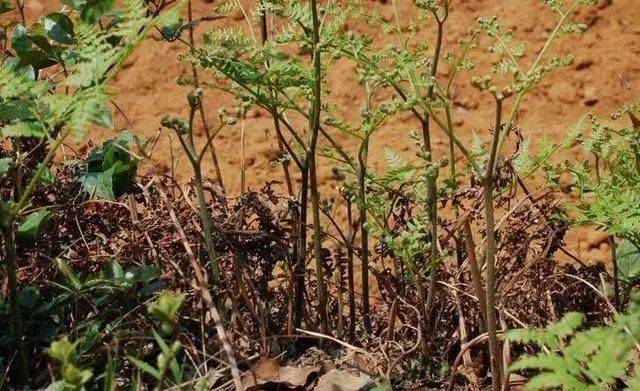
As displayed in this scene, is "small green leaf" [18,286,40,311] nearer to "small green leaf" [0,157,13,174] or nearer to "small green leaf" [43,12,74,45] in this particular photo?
"small green leaf" [0,157,13,174]

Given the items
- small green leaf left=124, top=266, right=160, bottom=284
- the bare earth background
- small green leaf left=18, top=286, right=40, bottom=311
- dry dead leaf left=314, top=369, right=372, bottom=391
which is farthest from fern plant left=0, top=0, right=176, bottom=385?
the bare earth background

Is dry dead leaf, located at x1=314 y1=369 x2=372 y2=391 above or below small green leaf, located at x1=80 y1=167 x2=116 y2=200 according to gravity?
below

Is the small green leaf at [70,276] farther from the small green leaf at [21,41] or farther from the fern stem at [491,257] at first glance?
the fern stem at [491,257]

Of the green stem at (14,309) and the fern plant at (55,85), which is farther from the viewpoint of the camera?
the green stem at (14,309)

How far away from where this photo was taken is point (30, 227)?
228 centimetres

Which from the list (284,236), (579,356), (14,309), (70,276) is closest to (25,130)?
(14,309)

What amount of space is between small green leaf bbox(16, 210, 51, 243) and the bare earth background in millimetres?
2264

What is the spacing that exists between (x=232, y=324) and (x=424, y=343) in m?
0.41

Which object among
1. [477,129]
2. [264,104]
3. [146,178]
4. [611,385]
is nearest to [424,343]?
[611,385]

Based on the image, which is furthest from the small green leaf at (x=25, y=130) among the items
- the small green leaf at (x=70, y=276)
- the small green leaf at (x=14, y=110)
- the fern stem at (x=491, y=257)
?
the fern stem at (x=491, y=257)

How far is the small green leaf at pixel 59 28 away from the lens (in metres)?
2.14

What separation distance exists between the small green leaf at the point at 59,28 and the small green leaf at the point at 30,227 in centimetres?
39

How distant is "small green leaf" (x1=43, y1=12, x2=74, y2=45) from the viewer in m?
2.14

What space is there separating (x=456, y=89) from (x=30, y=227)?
3.17m
